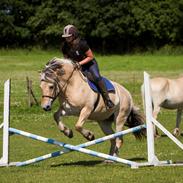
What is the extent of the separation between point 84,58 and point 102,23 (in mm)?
65243

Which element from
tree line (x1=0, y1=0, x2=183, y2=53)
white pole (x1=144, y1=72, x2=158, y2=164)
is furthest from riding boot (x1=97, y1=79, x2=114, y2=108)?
tree line (x1=0, y1=0, x2=183, y2=53)

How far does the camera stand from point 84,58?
11703 millimetres

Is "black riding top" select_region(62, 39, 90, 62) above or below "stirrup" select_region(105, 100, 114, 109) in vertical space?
above

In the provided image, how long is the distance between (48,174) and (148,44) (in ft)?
218

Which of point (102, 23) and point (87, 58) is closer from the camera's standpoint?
point (87, 58)

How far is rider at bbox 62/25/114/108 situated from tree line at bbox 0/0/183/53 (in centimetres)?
6279

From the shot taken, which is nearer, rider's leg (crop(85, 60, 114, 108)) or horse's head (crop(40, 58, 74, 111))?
horse's head (crop(40, 58, 74, 111))

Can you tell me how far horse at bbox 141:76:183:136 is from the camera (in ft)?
57.0

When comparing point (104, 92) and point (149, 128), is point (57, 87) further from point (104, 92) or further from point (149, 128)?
point (149, 128)

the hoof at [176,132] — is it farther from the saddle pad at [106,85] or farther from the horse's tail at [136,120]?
the saddle pad at [106,85]

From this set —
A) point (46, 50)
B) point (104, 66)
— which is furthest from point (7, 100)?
point (46, 50)

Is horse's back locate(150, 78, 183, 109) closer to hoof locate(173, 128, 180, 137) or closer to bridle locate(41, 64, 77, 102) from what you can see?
hoof locate(173, 128, 180, 137)

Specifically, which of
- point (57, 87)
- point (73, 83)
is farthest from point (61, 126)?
point (73, 83)

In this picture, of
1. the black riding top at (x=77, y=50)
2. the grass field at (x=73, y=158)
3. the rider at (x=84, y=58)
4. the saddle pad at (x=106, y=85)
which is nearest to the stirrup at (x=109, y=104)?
the rider at (x=84, y=58)
